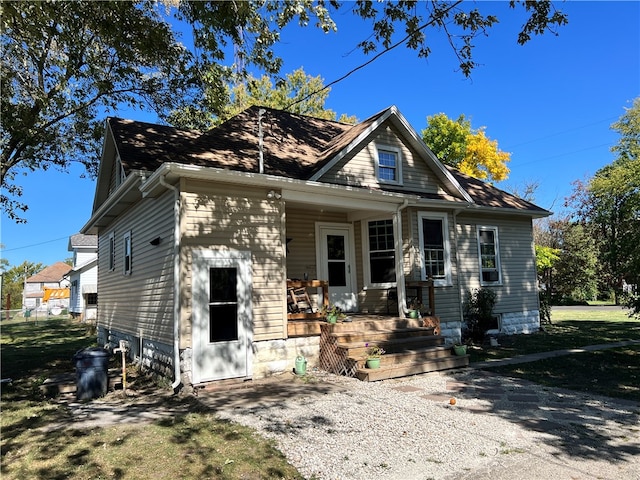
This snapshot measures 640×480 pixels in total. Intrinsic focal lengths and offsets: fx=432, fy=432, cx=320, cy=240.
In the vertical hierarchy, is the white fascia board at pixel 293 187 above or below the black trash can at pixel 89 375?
above

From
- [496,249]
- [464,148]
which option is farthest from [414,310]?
[464,148]

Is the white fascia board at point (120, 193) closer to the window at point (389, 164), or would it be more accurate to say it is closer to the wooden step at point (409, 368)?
the wooden step at point (409, 368)

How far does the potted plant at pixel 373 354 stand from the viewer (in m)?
7.88

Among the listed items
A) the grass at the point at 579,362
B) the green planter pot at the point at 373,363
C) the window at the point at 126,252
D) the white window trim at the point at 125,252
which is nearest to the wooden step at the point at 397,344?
the green planter pot at the point at 373,363

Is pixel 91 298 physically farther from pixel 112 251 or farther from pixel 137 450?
pixel 137 450

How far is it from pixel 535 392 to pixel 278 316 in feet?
15.0

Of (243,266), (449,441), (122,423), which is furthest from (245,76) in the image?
(449,441)

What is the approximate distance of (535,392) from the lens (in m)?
6.89

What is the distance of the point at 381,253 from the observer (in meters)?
11.1

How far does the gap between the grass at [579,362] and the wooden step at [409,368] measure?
2.59ft

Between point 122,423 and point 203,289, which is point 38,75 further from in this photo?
point 122,423

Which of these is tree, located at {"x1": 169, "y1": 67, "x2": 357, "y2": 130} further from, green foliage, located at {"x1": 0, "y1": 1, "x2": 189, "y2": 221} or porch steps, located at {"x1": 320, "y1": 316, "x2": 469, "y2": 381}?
porch steps, located at {"x1": 320, "y1": 316, "x2": 469, "y2": 381}

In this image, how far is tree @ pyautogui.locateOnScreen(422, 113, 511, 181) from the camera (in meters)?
31.4

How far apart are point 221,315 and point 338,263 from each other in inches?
165
